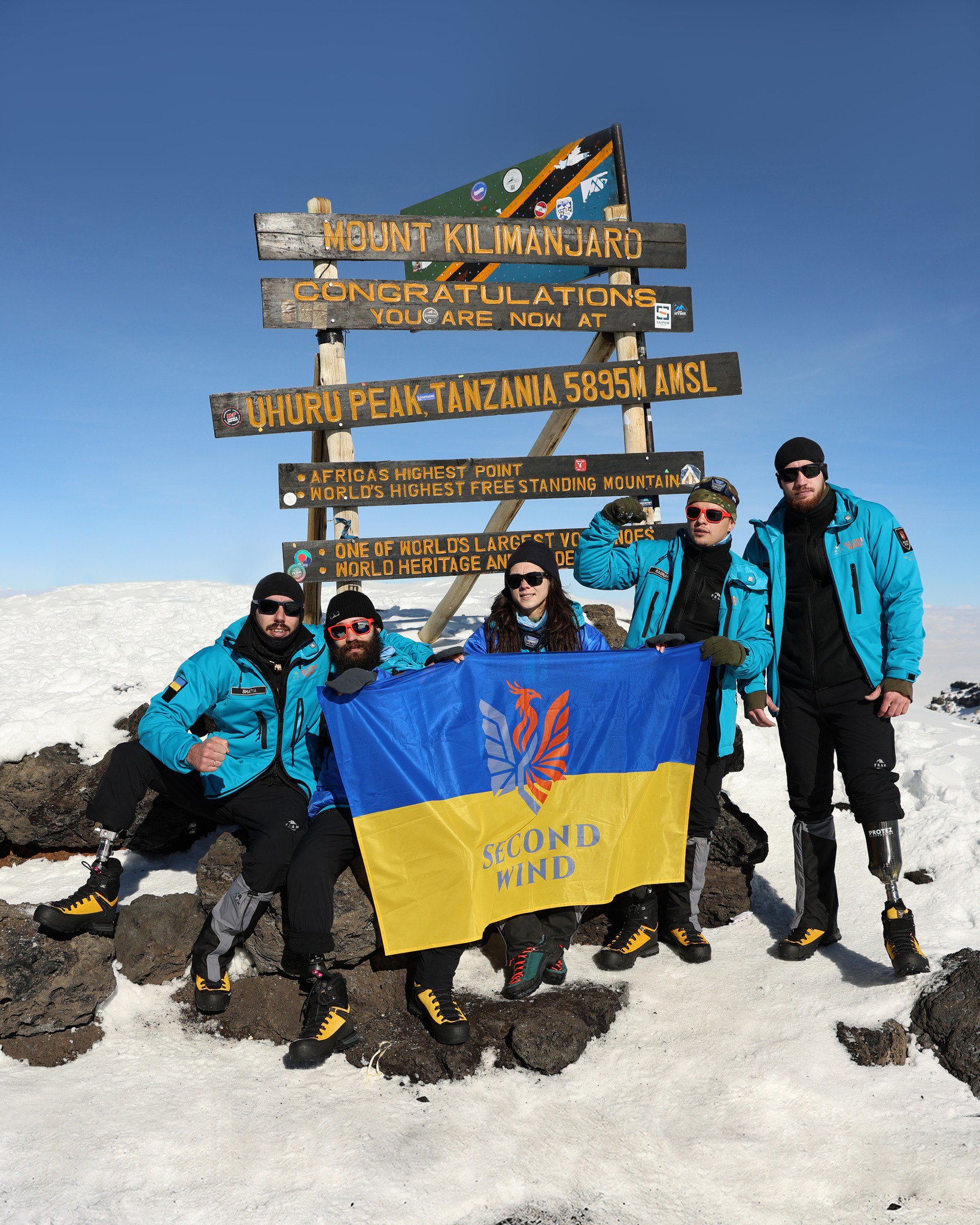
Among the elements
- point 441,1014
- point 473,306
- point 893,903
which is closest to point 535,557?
point 441,1014

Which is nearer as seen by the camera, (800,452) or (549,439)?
(800,452)

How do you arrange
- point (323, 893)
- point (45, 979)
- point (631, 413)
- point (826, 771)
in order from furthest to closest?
point (631, 413)
point (826, 771)
point (45, 979)
point (323, 893)

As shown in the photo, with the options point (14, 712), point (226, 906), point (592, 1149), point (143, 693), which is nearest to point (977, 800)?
point (592, 1149)

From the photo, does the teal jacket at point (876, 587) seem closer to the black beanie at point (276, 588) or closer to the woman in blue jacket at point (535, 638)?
the woman in blue jacket at point (535, 638)

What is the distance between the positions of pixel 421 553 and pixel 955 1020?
5.36m

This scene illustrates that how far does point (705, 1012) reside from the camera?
4.29m

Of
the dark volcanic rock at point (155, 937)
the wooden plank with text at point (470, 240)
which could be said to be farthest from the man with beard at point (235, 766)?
the wooden plank with text at point (470, 240)

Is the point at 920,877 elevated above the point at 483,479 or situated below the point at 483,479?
below

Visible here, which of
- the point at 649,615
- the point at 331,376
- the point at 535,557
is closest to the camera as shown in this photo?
the point at 535,557

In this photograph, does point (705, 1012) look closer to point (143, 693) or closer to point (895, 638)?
point (895, 638)

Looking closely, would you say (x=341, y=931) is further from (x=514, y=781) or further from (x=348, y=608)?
(x=348, y=608)

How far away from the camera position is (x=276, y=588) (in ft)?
14.8

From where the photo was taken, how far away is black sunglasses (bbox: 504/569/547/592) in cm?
452

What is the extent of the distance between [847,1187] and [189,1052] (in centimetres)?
310
